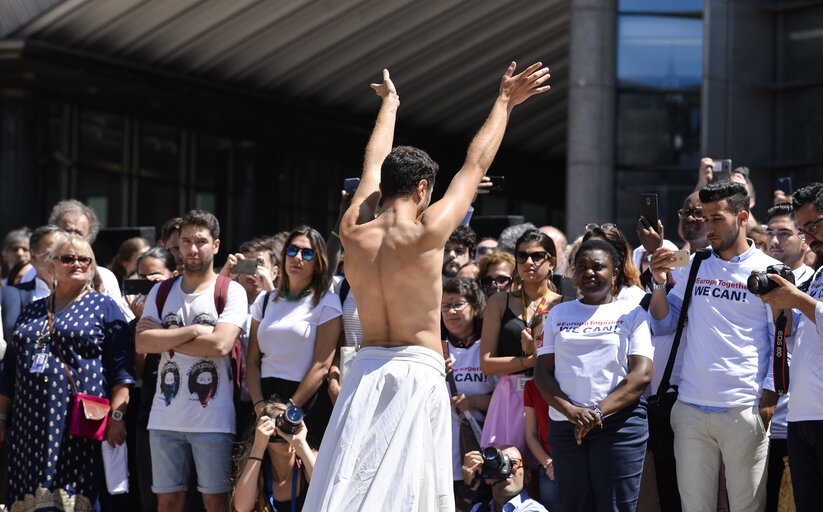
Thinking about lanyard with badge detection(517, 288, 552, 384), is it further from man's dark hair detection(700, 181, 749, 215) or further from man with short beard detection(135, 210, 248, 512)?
man with short beard detection(135, 210, 248, 512)

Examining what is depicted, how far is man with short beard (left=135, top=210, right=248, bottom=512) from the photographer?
22.6ft

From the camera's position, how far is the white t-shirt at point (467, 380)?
6.85m

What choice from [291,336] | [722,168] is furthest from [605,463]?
[722,168]

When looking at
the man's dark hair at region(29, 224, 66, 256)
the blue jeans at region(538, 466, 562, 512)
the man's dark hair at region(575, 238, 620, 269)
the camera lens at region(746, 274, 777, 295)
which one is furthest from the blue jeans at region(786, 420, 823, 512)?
the man's dark hair at region(29, 224, 66, 256)

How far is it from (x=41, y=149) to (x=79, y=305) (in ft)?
40.0

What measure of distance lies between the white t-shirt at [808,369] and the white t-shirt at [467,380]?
207 cm

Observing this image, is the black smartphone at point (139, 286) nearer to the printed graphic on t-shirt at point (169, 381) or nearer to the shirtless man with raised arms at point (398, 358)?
the printed graphic on t-shirt at point (169, 381)

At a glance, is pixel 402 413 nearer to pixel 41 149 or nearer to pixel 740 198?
pixel 740 198

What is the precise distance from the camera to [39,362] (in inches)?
277

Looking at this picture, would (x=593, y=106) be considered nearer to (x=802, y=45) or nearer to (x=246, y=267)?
(x=802, y=45)

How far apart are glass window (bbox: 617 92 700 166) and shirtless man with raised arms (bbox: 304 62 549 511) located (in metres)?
11.3

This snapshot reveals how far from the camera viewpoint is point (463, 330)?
7.06 m

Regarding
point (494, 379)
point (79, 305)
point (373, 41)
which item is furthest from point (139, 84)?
point (494, 379)

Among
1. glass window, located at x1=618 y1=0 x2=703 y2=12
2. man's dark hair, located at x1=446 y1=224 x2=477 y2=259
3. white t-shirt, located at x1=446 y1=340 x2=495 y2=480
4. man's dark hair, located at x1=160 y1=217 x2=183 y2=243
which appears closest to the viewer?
white t-shirt, located at x1=446 y1=340 x2=495 y2=480
